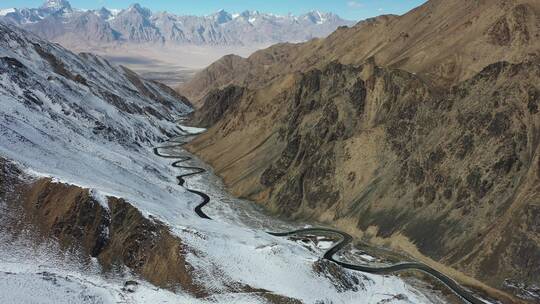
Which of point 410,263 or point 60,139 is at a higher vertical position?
point 60,139

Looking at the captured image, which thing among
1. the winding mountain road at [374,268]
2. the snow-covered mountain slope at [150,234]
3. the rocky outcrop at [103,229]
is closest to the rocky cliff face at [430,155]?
the winding mountain road at [374,268]

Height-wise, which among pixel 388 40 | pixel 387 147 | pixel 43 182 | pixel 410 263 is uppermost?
pixel 388 40

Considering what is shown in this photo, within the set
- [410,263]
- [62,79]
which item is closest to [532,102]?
[410,263]

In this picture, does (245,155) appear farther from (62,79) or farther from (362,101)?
(62,79)

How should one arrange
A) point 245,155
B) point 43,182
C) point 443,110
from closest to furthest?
point 43,182 → point 443,110 → point 245,155

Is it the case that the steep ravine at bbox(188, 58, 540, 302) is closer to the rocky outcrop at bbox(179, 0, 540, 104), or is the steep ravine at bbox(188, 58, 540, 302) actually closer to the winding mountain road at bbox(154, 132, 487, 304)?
the winding mountain road at bbox(154, 132, 487, 304)

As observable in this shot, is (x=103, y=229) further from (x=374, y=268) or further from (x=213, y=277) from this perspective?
(x=374, y=268)

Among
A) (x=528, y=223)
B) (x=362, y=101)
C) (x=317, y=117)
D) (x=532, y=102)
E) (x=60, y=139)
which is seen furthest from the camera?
(x=317, y=117)
